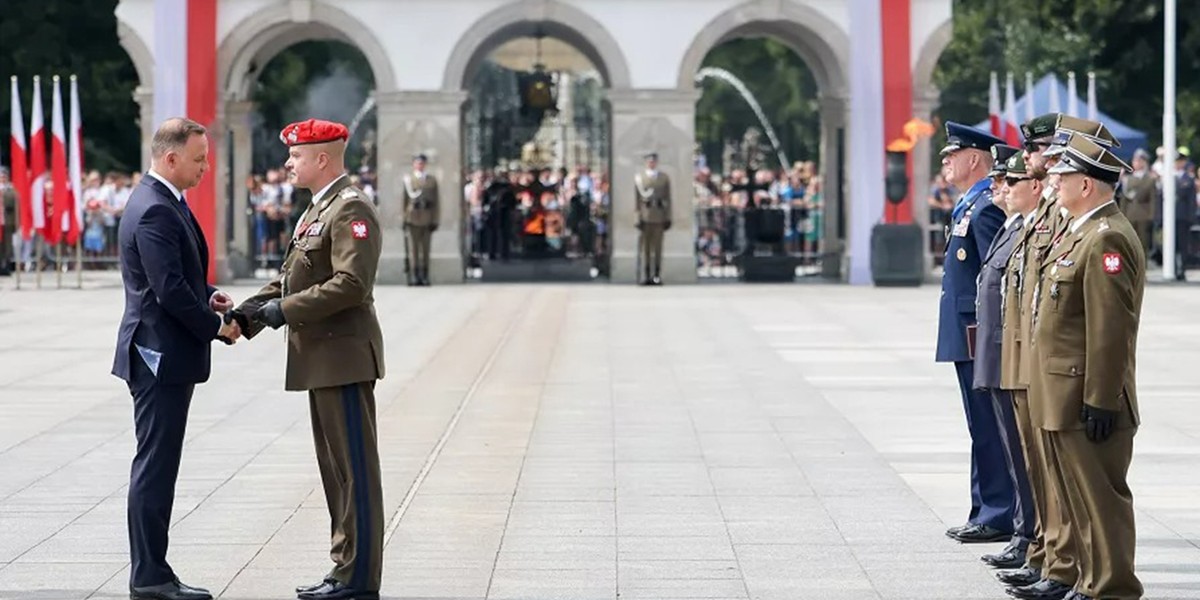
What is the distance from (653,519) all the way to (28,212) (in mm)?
24911

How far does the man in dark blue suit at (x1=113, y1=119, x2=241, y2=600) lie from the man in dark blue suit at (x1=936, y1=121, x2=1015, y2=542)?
341 centimetres

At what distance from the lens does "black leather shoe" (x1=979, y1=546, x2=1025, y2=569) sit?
34.3 ft

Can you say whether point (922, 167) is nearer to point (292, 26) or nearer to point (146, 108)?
point (292, 26)

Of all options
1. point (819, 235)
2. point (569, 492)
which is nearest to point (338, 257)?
point (569, 492)

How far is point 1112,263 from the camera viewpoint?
350 inches

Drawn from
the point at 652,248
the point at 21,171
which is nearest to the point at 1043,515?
the point at 652,248

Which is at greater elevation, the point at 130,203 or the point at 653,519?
the point at 130,203

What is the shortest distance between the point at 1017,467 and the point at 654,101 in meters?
26.0

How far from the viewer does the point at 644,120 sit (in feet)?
119

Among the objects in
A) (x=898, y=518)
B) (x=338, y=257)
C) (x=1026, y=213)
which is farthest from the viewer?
(x=898, y=518)

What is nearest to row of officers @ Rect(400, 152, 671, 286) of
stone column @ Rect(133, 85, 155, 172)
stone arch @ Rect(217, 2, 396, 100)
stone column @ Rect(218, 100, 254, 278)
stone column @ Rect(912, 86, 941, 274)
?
stone arch @ Rect(217, 2, 396, 100)

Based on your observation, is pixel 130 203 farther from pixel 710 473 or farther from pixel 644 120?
pixel 644 120

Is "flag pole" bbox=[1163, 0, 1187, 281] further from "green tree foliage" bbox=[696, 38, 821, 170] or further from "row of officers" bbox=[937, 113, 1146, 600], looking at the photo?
"green tree foliage" bbox=[696, 38, 821, 170]

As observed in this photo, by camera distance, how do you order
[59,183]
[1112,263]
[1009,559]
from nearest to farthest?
[1112,263], [1009,559], [59,183]
